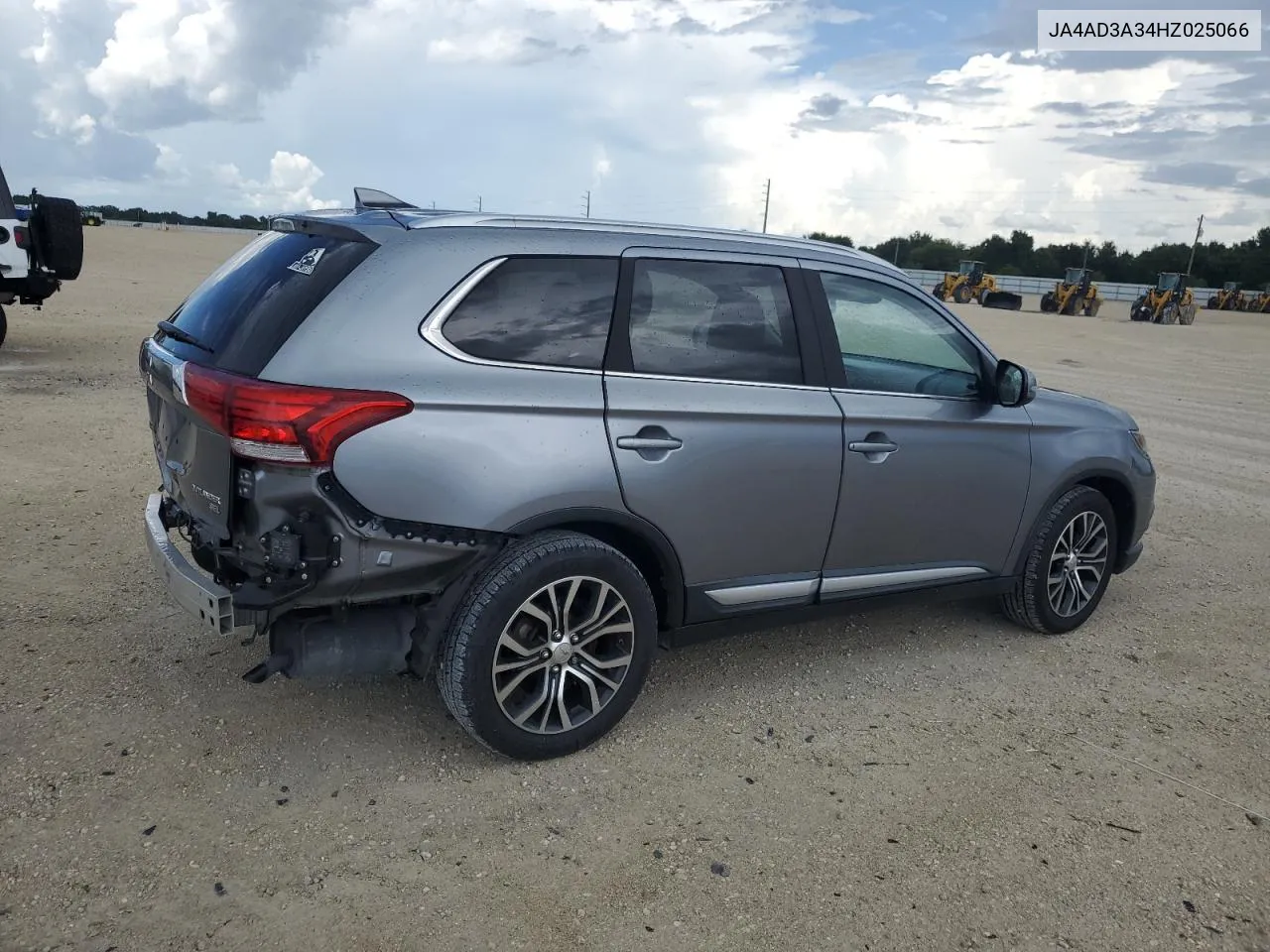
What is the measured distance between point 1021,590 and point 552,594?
259 centimetres

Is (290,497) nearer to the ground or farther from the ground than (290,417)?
nearer to the ground

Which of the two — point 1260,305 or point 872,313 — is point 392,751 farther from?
point 1260,305

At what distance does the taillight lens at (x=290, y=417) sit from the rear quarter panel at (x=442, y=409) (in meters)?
0.04

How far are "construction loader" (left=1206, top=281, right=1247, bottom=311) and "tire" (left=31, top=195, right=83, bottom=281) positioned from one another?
54.2 meters

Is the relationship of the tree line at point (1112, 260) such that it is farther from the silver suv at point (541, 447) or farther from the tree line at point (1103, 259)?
the silver suv at point (541, 447)

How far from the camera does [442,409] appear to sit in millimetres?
3117

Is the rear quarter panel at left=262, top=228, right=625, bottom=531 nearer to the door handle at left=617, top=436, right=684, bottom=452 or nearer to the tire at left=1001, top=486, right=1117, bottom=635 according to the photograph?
the door handle at left=617, top=436, right=684, bottom=452

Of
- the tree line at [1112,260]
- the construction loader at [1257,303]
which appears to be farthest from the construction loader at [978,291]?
the tree line at [1112,260]

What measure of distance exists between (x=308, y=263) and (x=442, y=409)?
27.4 inches

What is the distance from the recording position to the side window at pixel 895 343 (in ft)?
13.6

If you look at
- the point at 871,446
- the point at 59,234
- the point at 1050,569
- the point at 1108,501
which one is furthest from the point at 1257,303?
the point at 871,446

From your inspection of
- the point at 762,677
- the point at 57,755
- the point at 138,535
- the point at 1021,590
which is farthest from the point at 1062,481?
the point at 138,535

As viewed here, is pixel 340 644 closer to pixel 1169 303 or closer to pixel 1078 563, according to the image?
pixel 1078 563

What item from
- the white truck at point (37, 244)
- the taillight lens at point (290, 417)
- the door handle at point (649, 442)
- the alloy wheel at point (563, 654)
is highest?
the white truck at point (37, 244)
